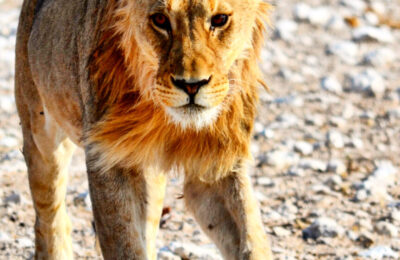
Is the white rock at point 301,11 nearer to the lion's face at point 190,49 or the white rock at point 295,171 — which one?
the white rock at point 295,171

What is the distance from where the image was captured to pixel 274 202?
5.92 metres

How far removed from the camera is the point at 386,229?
214 inches

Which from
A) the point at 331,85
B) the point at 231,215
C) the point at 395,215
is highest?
the point at 331,85

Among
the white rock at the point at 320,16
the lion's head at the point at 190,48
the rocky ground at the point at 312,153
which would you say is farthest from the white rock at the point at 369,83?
the lion's head at the point at 190,48

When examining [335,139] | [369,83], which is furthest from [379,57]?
[335,139]

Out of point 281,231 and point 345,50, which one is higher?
point 345,50

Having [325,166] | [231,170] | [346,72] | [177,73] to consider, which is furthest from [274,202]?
[346,72]

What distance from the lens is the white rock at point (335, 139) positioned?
22.7 ft

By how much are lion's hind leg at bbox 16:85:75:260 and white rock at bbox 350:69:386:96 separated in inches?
146

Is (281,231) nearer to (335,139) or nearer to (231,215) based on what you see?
(231,215)

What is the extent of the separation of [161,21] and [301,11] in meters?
6.61

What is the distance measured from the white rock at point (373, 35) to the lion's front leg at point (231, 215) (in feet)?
18.3

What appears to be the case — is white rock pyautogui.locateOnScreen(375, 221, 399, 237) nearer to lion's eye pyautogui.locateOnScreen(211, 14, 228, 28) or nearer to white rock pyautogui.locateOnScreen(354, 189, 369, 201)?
white rock pyautogui.locateOnScreen(354, 189, 369, 201)

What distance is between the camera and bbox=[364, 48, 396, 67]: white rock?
352 inches
